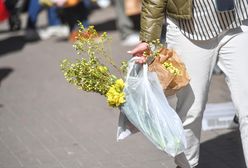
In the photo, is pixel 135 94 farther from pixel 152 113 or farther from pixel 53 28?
pixel 53 28

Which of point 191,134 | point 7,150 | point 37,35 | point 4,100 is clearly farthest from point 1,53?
point 191,134

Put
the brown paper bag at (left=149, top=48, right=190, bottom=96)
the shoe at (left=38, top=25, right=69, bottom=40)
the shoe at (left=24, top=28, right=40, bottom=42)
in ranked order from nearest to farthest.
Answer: the brown paper bag at (left=149, top=48, right=190, bottom=96), the shoe at (left=24, top=28, right=40, bottom=42), the shoe at (left=38, top=25, right=69, bottom=40)

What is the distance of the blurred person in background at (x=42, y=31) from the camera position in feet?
33.4

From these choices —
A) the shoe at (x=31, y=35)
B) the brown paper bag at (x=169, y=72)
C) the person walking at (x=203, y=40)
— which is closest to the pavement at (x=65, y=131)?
the person walking at (x=203, y=40)

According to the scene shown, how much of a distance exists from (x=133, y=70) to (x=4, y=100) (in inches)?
132

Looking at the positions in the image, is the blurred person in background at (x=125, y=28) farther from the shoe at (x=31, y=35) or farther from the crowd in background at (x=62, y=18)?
the shoe at (x=31, y=35)

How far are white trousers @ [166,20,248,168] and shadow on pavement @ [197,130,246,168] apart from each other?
2.72 feet

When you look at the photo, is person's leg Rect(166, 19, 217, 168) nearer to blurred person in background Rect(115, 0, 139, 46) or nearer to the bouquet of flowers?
the bouquet of flowers

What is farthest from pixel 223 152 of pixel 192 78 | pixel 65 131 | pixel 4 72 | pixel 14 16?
pixel 14 16

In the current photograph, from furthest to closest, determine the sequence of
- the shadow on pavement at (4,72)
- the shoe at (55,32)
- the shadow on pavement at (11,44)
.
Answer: the shoe at (55,32) < the shadow on pavement at (11,44) < the shadow on pavement at (4,72)

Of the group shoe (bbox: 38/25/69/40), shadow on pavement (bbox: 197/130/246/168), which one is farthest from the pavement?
shoe (bbox: 38/25/69/40)

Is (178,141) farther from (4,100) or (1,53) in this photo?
(1,53)

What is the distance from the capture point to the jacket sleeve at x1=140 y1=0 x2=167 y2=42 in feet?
13.4

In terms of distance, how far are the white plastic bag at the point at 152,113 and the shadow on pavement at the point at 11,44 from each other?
563 centimetres
